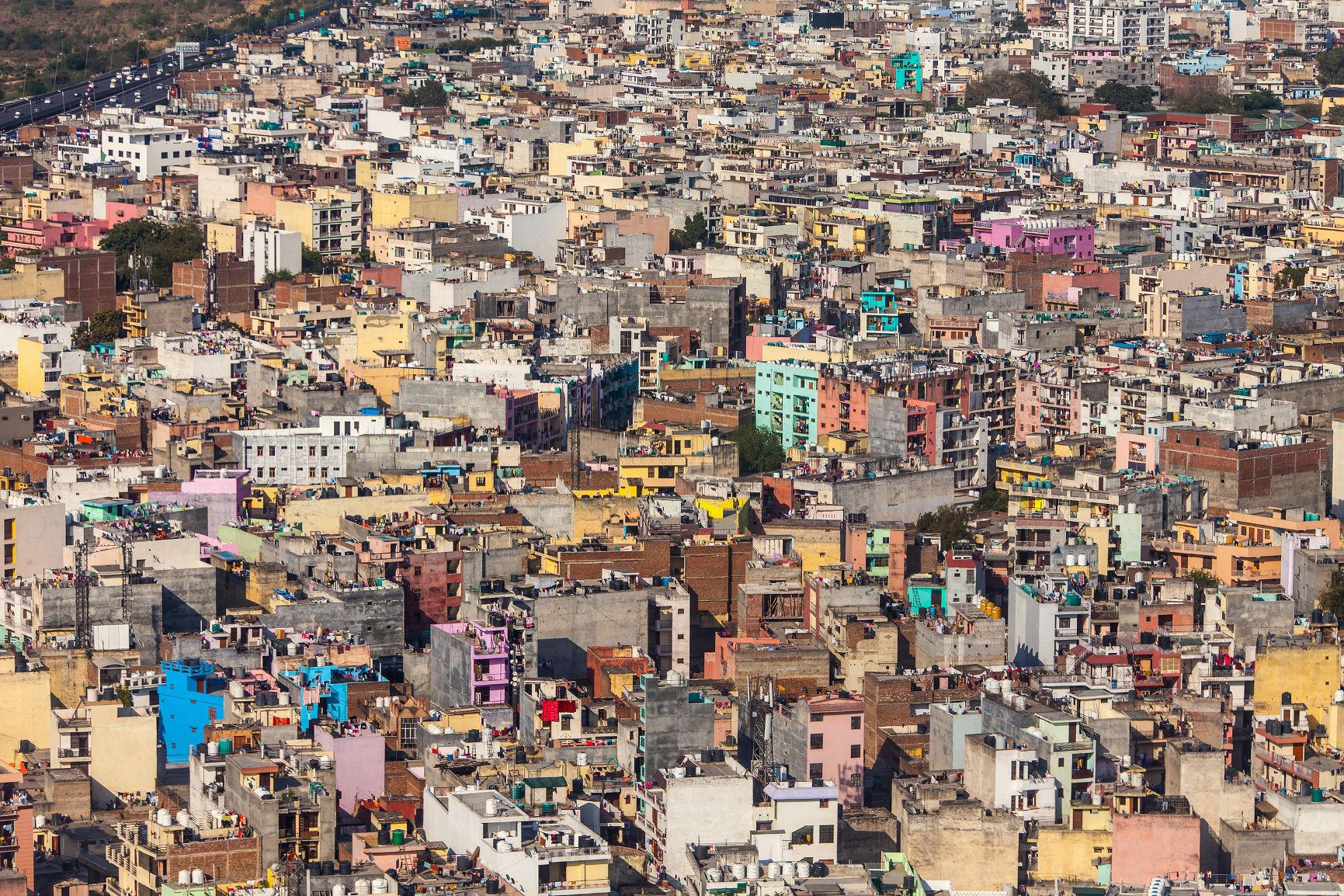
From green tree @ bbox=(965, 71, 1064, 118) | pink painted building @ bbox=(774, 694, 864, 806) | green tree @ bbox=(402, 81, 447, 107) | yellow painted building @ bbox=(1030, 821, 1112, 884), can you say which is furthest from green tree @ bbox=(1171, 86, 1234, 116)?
yellow painted building @ bbox=(1030, 821, 1112, 884)

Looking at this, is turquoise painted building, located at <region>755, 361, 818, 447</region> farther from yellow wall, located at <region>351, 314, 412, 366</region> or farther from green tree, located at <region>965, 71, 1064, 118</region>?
green tree, located at <region>965, 71, 1064, 118</region>

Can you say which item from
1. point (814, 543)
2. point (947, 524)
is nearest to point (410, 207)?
point (947, 524)

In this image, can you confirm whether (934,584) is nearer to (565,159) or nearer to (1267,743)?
(1267,743)

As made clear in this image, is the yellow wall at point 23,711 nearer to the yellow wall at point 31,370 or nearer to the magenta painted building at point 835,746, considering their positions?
the magenta painted building at point 835,746

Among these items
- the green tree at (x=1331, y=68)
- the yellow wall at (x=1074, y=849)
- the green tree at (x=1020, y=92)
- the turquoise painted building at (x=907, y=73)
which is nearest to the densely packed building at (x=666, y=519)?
the yellow wall at (x=1074, y=849)

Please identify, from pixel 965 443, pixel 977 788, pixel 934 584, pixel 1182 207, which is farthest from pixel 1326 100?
pixel 977 788

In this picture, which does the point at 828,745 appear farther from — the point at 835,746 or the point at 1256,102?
the point at 1256,102
